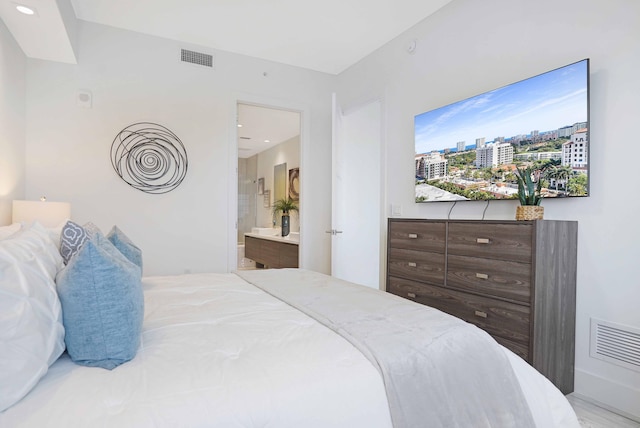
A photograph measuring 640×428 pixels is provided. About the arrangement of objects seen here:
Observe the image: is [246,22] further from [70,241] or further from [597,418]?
[597,418]

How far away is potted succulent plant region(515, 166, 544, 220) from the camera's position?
212 centimetres

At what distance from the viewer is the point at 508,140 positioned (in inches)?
96.7

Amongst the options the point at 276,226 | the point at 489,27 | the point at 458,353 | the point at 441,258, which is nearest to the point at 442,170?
the point at 441,258

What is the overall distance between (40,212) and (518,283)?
3.15m

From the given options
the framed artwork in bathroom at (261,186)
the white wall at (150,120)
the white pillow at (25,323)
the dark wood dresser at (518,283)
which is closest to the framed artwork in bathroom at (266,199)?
the framed artwork in bathroom at (261,186)

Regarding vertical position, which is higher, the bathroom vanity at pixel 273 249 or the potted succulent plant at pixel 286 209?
the potted succulent plant at pixel 286 209

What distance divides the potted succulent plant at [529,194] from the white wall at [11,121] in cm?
342

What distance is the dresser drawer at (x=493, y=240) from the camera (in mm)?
2016

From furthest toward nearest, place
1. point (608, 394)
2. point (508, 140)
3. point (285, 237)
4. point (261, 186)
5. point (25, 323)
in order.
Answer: point (261, 186)
point (285, 237)
point (508, 140)
point (608, 394)
point (25, 323)

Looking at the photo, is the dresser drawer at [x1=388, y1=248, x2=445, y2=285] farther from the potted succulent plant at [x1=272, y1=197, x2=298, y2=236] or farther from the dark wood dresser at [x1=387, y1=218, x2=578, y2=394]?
the potted succulent plant at [x1=272, y1=197, x2=298, y2=236]

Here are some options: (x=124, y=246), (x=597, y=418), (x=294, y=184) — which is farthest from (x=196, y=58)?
(x=597, y=418)

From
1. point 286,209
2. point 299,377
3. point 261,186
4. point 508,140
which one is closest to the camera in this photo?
point 299,377

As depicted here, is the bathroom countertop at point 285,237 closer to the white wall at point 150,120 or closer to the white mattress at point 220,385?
the white wall at point 150,120

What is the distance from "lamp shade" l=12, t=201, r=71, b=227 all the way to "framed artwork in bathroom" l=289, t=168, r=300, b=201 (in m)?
3.75
